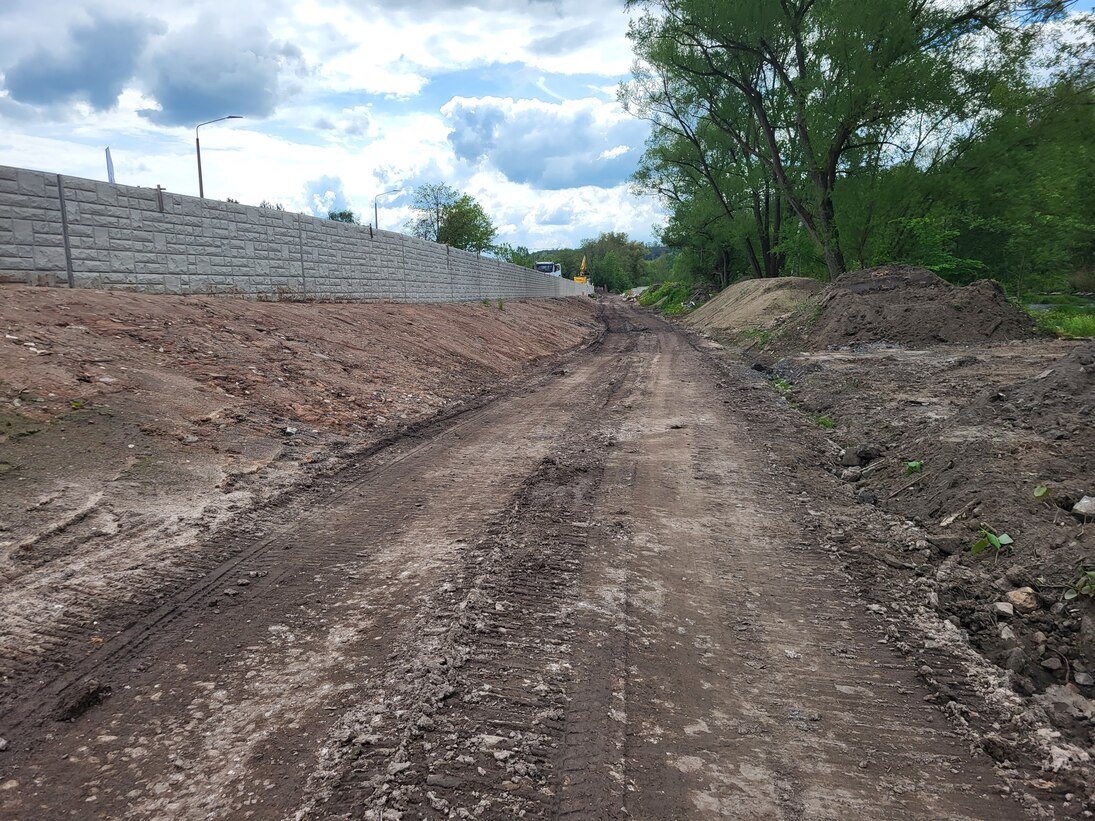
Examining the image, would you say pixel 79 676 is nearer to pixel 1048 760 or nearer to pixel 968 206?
pixel 1048 760

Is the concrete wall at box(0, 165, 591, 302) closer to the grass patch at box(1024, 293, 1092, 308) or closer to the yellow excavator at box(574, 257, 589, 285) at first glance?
the grass patch at box(1024, 293, 1092, 308)

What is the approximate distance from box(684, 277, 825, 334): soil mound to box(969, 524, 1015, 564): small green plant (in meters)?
18.0

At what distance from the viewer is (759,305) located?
80.0 feet

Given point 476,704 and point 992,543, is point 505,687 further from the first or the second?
point 992,543

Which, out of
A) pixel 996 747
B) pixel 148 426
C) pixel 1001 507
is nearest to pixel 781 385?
pixel 1001 507

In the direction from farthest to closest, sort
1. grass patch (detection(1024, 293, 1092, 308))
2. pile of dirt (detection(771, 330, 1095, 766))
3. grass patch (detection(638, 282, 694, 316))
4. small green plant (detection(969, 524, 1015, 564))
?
1. grass patch (detection(638, 282, 694, 316))
2. grass patch (detection(1024, 293, 1092, 308))
3. small green plant (detection(969, 524, 1015, 564))
4. pile of dirt (detection(771, 330, 1095, 766))

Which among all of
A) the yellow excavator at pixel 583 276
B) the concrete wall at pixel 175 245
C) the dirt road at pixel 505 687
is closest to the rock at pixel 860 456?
the dirt road at pixel 505 687

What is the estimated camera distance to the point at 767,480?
580cm

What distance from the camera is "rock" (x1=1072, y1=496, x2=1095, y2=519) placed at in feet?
12.5

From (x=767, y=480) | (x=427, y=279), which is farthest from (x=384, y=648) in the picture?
(x=427, y=279)

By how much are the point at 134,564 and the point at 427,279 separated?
19063 millimetres

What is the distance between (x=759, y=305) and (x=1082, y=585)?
2251 centimetres

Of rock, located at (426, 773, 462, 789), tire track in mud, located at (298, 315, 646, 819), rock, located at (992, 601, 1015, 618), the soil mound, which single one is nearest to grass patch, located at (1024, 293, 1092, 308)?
the soil mound

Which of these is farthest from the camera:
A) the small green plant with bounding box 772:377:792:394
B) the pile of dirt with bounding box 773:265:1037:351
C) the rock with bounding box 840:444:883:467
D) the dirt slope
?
the pile of dirt with bounding box 773:265:1037:351
